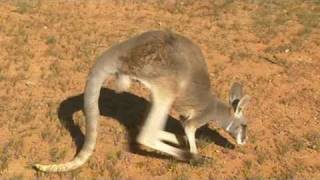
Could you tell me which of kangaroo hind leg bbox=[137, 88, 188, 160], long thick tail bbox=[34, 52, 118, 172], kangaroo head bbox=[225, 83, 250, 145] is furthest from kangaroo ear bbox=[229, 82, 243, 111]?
long thick tail bbox=[34, 52, 118, 172]

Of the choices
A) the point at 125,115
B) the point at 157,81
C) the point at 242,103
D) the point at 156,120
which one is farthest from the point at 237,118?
the point at 125,115

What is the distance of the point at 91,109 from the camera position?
6.28m

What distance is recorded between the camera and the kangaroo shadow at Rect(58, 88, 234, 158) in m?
7.42

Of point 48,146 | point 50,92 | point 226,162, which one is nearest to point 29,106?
point 50,92

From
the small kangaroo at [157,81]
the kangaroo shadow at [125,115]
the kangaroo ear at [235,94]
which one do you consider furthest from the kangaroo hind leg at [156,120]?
the kangaroo ear at [235,94]

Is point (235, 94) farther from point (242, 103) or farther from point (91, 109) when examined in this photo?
point (91, 109)

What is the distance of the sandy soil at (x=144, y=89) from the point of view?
7.00 metres

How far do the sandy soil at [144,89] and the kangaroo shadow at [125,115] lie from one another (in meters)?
0.01

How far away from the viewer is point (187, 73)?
21.6 ft

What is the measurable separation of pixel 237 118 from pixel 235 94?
1.02 feet

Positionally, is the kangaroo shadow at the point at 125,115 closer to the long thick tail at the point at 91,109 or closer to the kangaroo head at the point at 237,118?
the kangaroo head at the point at 237,118

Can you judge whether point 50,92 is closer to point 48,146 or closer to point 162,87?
Answer: point 48,146

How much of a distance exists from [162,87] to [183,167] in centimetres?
100

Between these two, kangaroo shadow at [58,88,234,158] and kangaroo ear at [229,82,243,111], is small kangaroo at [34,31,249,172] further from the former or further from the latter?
kangaroo shadow at [58,88,234,158]
